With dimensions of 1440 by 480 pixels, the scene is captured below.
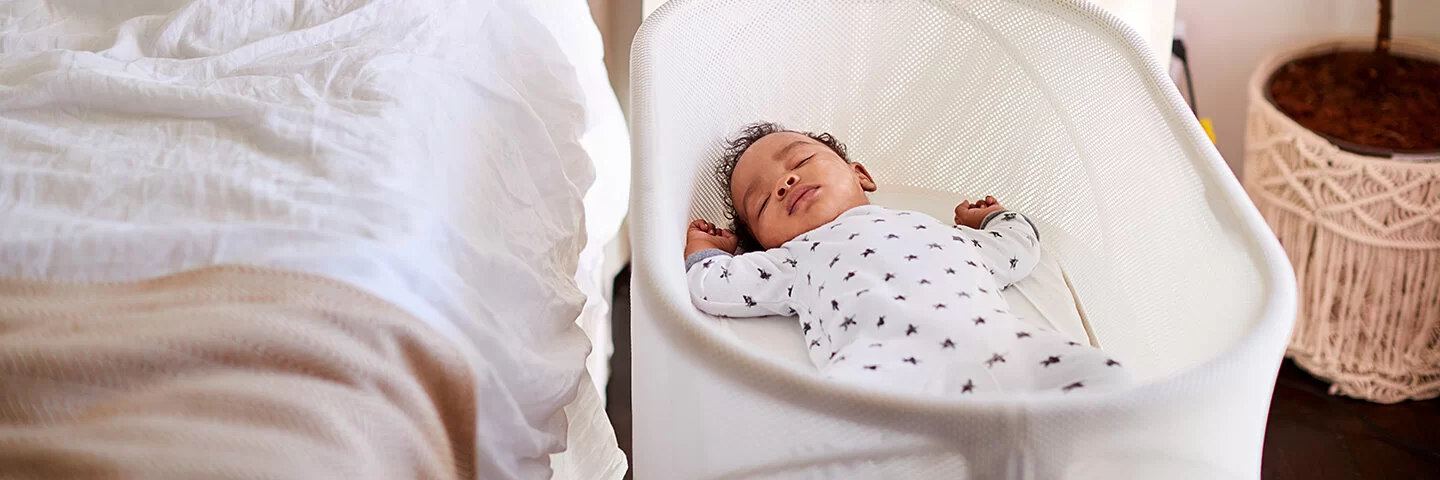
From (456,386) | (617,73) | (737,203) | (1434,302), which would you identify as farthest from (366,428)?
(1434,302)

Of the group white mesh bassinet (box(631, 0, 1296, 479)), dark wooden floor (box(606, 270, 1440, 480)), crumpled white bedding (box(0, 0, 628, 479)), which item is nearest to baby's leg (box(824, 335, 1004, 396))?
white mesh bassinet (box(631, 0, 1296, 479))

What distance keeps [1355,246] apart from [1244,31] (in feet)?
1.51

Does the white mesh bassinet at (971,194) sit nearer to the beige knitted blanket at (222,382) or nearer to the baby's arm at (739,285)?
the baby's arm at (739,285)

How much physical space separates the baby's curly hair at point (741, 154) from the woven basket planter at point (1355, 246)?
2.24 ft

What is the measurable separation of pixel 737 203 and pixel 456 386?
1.73ft

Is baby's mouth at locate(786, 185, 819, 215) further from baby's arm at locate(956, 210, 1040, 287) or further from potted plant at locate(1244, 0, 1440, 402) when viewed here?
potted plant at locate(1244, 0, 1440, 402)

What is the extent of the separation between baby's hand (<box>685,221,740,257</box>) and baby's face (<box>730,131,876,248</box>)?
3 cm

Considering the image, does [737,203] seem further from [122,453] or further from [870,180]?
[122,453]

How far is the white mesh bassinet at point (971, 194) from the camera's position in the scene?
2.14 feet

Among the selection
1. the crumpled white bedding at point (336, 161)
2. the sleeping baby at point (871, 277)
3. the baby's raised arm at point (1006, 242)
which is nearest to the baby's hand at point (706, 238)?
the sleeping baby at point (871, 277)

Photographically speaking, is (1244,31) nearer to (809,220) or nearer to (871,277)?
(809,220)

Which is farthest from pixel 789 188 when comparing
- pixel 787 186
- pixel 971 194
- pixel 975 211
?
pixel 971 194

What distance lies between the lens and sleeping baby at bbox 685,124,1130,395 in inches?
34.3

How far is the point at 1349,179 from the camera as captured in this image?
→ 1.50 m
